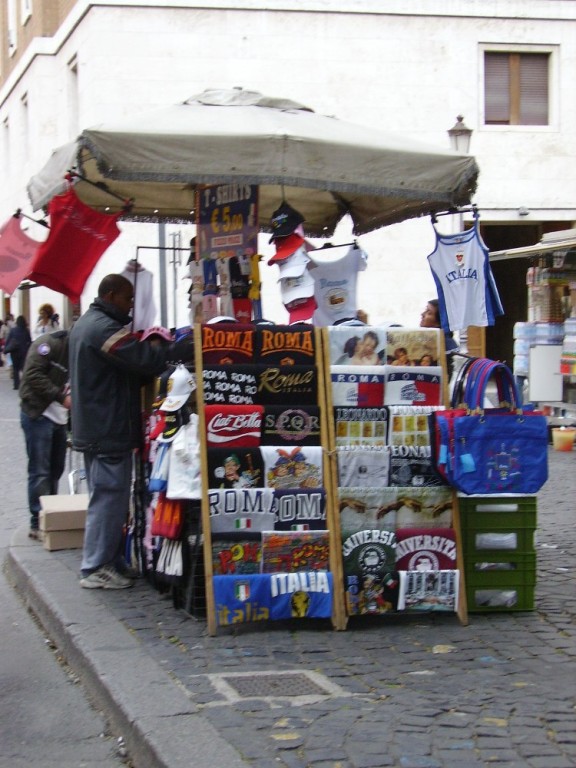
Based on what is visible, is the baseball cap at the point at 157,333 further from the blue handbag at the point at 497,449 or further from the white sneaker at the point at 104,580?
the blue handbag at the point at 497,449

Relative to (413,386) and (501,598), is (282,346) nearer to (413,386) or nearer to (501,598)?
(413,386)

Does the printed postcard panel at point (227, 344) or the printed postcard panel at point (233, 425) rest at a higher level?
the printed postcard panel at point (227, 344)

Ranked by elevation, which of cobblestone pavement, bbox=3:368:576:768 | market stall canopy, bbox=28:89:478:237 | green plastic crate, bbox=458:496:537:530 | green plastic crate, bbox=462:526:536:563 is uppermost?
market stall canopy, bbox=28:89:478:237

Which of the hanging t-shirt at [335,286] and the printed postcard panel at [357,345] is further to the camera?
the hanging t-shirt at [335,286]

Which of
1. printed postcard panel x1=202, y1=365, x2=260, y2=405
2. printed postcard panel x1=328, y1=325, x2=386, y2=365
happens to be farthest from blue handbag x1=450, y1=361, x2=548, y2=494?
printed postcard panel x1=202, y1=365, x2=260, y2=405

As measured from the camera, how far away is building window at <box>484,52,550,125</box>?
24.4m

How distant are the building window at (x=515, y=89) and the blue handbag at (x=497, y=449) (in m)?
19.6

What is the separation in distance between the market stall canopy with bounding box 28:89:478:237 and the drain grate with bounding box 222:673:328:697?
2735 mm

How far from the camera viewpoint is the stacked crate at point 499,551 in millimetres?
6320

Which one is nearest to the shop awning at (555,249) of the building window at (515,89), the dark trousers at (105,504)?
the dark trousers at (105,504)

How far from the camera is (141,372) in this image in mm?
6535

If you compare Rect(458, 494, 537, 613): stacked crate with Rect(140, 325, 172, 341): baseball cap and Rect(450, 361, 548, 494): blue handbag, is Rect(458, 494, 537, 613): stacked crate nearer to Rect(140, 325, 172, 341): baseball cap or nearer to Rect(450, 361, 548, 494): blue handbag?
Rect(450, 361, 548, 494): blue handbag

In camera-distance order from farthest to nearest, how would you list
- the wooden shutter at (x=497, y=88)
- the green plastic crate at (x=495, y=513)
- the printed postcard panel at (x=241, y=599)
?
the wooden shutter at (x=497, y=88) → the green plastic crate at (x=495, y=513) → the printed postcard panel at (x=241, y=599)

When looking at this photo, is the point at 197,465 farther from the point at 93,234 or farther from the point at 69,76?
the point at 69,76
